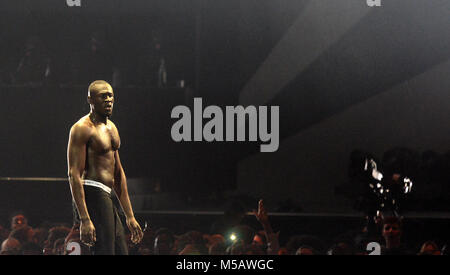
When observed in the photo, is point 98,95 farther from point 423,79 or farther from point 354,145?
point 423,79

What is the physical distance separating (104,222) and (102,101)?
725 mm

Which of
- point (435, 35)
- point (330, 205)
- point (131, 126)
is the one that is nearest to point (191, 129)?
point (131, 126)

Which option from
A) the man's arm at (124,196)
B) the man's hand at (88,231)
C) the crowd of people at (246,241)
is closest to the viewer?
the man's hand at (88,231)

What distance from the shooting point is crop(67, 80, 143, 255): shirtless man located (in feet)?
12.2

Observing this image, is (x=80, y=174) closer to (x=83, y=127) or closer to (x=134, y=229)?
(x=83, y=127)

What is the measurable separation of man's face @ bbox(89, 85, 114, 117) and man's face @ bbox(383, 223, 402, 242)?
6.47ft

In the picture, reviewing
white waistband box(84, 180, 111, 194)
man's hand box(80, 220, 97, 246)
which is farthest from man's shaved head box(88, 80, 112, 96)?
man's hand box(80, 220, 97, 246)

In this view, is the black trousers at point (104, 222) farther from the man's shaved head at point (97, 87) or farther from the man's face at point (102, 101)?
the man's shaved head at point (97, 87)

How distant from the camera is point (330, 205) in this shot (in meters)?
4.39

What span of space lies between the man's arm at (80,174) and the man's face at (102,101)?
0.15m

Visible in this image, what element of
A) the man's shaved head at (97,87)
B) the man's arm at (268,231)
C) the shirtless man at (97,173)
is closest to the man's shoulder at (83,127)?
the shirtless man at (97,173)

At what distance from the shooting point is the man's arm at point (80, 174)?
145 inches

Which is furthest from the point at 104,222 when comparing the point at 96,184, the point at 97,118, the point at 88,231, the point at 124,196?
the point at 97,118

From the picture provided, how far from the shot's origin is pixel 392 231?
4336 mm
